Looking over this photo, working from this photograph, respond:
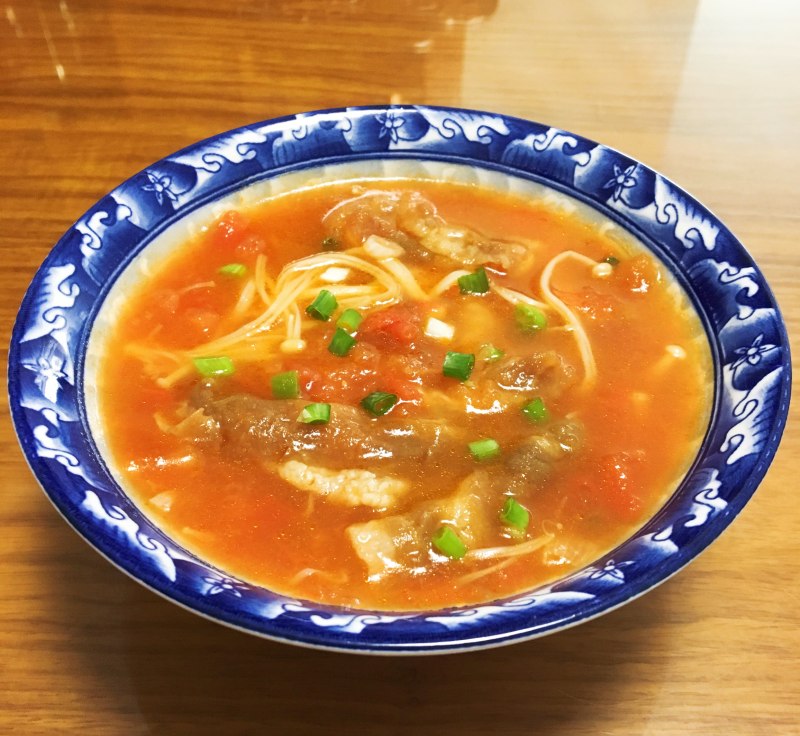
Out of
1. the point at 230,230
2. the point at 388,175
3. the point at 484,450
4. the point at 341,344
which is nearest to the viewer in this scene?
the point at 484,450

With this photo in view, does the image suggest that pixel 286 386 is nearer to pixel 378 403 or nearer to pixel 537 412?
pixel 378 403

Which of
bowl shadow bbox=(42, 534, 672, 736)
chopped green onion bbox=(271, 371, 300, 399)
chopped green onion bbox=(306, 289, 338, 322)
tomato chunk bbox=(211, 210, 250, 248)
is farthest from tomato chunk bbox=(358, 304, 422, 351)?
bowl shadow bbox=(42, 534, 672, 736)

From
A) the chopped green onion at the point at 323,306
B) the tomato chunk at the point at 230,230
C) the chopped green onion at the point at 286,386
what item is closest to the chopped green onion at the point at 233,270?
the tomato chunk at the point at 230,230

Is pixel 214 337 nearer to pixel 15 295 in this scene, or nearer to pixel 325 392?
pixel 325 392

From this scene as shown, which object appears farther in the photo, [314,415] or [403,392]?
[403,392]

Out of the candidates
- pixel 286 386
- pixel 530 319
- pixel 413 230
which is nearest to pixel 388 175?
pixel 413 230

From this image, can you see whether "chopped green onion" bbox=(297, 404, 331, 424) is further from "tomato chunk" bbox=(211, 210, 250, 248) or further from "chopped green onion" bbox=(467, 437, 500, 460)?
"tomato chunk" bbox=(211, 210, 250, 248)

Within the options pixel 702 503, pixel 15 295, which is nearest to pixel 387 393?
pixel 702 503
